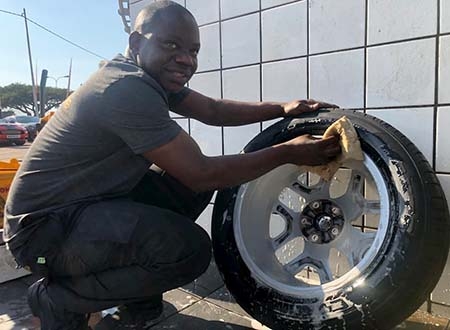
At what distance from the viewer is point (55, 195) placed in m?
A: 1.16

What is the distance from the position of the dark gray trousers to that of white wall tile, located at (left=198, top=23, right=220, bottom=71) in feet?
3.26

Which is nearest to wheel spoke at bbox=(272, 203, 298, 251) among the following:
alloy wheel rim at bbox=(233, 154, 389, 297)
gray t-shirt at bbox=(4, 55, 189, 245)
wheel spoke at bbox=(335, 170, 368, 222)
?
alloy wheel rim at bbox=(233, 154, 389, 297)

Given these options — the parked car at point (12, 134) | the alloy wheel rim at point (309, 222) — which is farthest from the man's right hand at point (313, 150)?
the parked car at point (12, 134)

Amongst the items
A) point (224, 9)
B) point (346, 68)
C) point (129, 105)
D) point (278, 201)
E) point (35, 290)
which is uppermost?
point (224, 9)

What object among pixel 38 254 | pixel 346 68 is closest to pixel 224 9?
pixel 346 68

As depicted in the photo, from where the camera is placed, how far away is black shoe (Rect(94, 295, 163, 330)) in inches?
51.8

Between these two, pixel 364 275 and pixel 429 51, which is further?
pixel 429 51

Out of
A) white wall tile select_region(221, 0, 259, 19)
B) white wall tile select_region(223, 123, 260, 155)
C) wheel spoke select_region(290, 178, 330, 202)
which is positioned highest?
white wall tile select_region(221, 0, 259, 19)

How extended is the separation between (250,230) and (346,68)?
2.37ft

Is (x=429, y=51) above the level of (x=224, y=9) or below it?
below

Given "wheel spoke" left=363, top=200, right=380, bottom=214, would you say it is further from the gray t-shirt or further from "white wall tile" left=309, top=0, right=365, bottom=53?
the gray t-shirt

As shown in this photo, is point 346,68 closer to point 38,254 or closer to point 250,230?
point 250,230

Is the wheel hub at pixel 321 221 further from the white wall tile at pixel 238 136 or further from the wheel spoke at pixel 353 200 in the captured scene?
the white wall tile at pixel 238 136

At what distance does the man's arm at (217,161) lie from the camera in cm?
108
